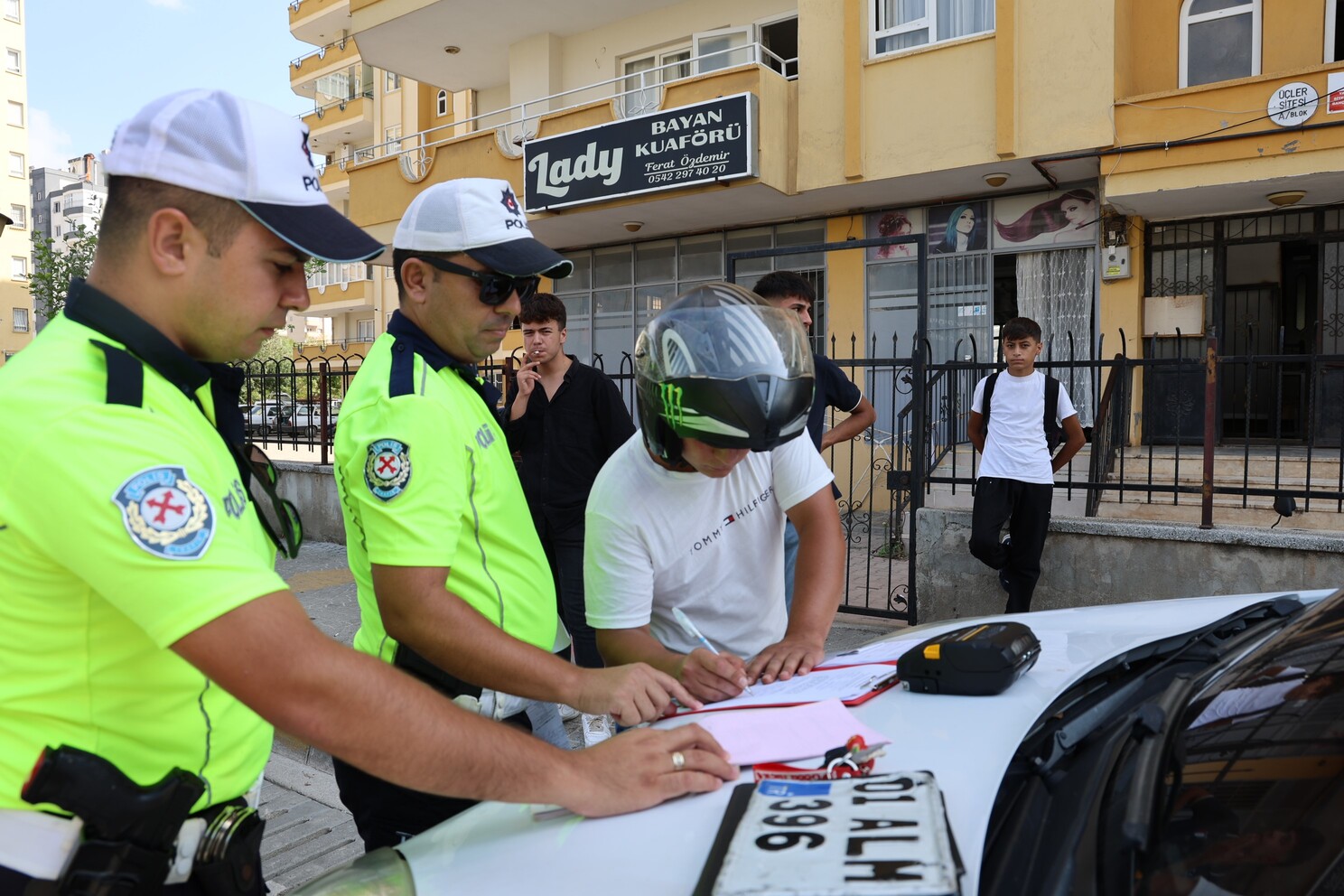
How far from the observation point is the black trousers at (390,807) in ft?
6.20

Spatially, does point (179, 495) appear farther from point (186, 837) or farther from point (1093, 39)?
point (1093, 39)

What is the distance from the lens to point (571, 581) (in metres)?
4.35

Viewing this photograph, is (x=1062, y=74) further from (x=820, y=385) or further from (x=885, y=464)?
(x=820, y=385)

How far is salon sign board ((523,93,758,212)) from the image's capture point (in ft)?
34.2

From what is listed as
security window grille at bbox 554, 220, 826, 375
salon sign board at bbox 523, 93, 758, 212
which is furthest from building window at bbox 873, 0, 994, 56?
security window grille at bbox 554, 220, 826, 375

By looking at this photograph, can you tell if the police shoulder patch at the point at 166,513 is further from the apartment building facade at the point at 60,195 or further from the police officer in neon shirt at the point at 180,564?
the apartment building facade at the point at 60,195

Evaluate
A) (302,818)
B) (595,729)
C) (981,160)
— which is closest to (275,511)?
(595,729)

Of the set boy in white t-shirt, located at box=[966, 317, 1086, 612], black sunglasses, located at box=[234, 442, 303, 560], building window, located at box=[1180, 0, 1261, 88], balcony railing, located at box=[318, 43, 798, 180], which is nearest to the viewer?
black sunglasses, located at box=[234, 442, 303, 560]

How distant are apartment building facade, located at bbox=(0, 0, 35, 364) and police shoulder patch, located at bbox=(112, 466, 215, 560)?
193 ft

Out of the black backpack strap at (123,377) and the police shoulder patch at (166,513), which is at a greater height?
the black backpack strap at (123,377)

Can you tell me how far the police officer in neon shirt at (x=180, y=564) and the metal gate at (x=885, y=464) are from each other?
3.80m

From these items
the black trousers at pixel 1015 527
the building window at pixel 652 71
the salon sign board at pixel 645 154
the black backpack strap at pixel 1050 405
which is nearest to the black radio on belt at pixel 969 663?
the black trousers at pixel 1015 527

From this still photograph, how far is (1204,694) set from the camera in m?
1.48

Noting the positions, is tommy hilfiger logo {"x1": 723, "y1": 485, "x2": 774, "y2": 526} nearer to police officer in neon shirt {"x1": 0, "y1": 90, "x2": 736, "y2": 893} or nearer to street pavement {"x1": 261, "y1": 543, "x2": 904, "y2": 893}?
police officer in neon shirt {"x1": 0, "y1": 90, "x2": 736, "y2": 893}
